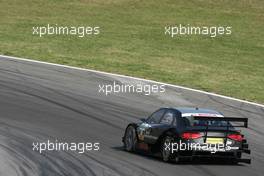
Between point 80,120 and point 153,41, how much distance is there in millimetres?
15127

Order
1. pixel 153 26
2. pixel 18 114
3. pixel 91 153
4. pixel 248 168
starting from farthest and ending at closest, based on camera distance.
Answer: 1. pixel 153 26
2. pixel 18 114
3. pixel 91 153
4. pixel 248 168

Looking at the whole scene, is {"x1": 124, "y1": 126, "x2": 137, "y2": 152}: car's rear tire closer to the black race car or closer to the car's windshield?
the black race car

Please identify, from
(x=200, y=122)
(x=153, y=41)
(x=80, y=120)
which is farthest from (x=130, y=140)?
(x=153, y=41)

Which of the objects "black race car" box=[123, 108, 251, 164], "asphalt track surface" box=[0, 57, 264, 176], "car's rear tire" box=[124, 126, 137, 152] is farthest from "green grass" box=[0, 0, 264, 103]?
"black race car" box=[123, 108, 251, 164]

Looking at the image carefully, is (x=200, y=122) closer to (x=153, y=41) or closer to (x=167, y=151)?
(x=167, y=151)

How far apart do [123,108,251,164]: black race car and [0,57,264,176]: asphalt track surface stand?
25cm

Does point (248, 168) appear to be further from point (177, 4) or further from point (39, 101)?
point (177, 4)

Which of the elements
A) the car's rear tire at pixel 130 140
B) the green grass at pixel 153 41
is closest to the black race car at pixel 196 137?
the car's rear tire at pixel 130 140

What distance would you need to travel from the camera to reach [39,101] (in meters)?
23.2

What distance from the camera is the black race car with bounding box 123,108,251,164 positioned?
1579cm

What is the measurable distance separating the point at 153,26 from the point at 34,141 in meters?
21.6

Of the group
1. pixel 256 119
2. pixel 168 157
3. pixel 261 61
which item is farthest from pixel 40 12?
pixel 168 157

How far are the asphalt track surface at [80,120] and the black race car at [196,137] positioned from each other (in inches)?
9.7

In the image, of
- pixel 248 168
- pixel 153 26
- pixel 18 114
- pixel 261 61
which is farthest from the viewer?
pixel 153 26
